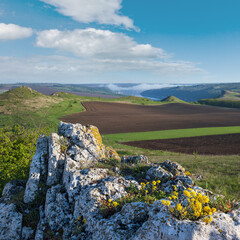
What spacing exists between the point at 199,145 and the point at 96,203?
123 ft

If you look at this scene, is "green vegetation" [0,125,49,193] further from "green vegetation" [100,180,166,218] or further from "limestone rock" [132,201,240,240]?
"limestone rock" [132,201,240,240]

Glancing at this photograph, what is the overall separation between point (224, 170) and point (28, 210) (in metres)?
17.3

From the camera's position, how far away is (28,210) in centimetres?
799

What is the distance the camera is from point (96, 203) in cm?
639

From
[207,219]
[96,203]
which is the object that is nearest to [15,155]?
[96,203]

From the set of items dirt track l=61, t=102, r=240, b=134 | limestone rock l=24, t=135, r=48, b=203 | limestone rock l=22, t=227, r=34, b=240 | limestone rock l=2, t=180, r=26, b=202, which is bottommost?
dirt track l=61, t=102, r=240, b=134

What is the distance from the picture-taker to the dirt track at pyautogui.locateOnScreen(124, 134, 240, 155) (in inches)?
1356

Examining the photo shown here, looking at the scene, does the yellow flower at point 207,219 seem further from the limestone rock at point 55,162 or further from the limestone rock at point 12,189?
the limestone rock at point 12,189

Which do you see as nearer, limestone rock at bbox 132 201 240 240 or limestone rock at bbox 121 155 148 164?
limestone rock at bbox 132 201 240 240

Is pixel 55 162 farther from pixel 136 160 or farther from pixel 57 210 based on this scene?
pixel 136 160

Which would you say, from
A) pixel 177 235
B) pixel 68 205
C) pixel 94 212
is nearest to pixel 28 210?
pixel 68 205

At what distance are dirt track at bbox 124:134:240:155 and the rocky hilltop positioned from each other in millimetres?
26439

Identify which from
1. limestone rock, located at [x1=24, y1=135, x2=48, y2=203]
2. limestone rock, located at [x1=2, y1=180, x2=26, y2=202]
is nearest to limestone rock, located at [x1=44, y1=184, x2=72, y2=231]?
limestone rock, located at [x1=24, y1=135, x2=48, y2=203]

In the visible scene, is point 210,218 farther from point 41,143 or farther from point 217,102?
point 217,102
